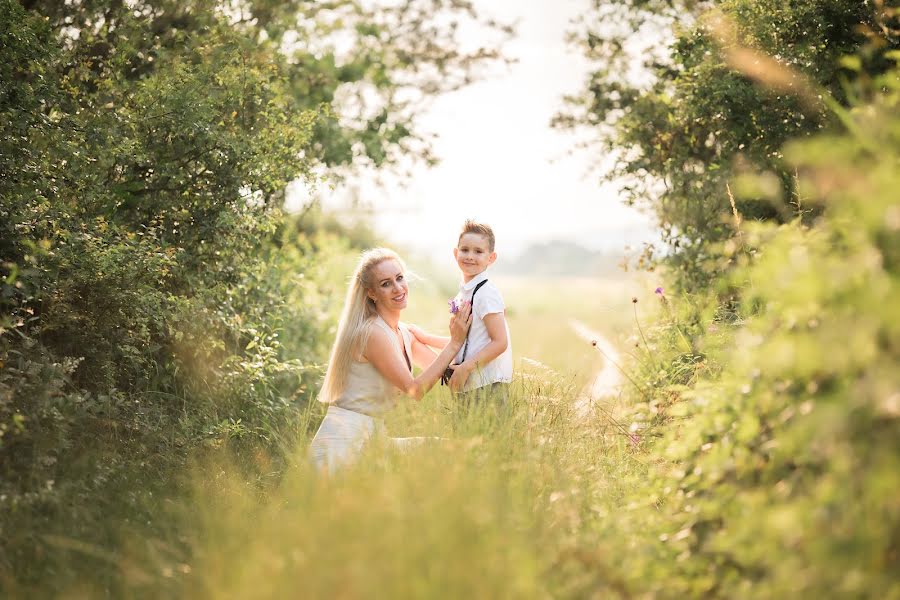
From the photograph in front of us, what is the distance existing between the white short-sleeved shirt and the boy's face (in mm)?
141

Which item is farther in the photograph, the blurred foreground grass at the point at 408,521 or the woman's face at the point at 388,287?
the woman's face at the point at 388,287

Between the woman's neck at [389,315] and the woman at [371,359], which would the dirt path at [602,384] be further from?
the woman's neck at [389,315]

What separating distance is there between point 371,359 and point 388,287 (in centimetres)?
56

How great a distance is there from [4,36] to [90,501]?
3.56m

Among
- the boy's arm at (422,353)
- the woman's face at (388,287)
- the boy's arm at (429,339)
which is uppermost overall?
the woman's face at (388,287)

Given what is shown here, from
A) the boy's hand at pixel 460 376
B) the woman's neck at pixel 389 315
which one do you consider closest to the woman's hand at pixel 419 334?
the woman's neck at pixel 389 315

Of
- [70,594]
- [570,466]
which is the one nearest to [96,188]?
[70,594]

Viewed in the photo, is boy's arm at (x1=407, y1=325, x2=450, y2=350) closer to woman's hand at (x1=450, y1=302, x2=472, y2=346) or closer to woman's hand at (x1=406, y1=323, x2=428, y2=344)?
woman's hand at (x1=406, y1=323, x2=428, y2=344)

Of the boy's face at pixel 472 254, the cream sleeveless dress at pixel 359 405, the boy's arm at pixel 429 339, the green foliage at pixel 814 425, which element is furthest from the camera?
the boy's arm at pixel 429 339

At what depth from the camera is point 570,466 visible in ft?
16.2

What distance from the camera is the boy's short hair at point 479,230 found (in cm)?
607

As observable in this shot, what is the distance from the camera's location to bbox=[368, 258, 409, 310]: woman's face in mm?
5852

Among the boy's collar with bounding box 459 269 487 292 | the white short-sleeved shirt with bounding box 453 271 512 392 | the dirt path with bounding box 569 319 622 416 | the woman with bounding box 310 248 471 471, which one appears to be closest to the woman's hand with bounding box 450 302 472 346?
the woman with bounding box 310 248 471 471

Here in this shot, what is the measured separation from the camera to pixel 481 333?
5789 millimetres
